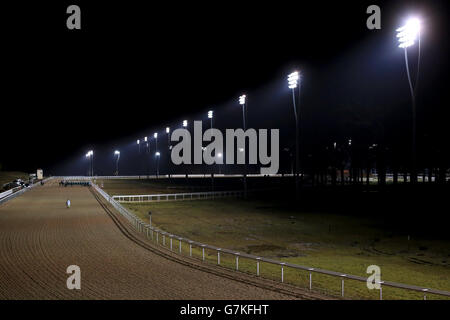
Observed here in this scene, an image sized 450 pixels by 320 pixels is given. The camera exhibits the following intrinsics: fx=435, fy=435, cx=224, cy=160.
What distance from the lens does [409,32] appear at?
20.6 meters

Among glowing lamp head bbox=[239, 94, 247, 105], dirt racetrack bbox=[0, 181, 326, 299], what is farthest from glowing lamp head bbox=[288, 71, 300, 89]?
dirt racetrack bbox=[0, 181, 326, 299]

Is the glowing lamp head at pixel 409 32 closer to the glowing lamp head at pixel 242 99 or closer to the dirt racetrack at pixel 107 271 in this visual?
Result: the glowing lamp head at pixel 242 99

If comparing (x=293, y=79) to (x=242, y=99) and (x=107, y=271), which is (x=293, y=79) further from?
(x=107, y=271)

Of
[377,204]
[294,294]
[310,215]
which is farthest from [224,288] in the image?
[377,204]

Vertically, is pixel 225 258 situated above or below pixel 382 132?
below

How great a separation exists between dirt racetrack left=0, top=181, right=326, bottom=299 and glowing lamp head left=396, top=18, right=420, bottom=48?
606 inches

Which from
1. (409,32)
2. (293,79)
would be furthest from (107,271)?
(293,79)

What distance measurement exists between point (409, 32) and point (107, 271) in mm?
17638

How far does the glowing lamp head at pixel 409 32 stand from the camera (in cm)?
2009

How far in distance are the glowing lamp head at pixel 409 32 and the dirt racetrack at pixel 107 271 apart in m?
15.4
